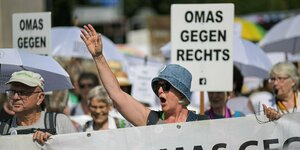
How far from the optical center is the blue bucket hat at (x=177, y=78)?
244 inches

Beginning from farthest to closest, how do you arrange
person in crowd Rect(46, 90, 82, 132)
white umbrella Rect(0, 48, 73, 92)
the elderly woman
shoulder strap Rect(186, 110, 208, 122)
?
person in crowd Rect(46, 90, 82, 132) → the elderly woman → white umbrella Rect(0, 48, 73, 92) → shoulder strap Rect(186, 110, 208, 122)

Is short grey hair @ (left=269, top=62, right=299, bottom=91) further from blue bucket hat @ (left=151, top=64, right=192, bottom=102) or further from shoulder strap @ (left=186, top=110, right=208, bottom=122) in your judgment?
blue bucket hat @ (left=151, top=64, right=192, bottom=102)

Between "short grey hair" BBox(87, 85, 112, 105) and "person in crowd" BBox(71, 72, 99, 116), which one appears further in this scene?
"person in crowd" BBox(71, 72, 99, 116)

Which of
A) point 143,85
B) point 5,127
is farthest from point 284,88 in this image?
point 143,85

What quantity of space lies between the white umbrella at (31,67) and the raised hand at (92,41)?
34.0 inches

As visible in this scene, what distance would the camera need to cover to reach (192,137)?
6168 millimetres

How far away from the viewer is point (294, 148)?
6371mm

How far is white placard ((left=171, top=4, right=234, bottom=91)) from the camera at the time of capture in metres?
8.51

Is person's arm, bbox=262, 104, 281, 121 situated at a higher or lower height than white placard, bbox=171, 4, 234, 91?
lower

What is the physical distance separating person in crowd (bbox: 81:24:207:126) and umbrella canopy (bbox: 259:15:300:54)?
6132mm

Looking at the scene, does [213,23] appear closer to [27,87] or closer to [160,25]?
[27,87]

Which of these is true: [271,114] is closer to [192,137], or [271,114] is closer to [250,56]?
[192,137]

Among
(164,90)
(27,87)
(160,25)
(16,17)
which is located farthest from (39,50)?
(160,25)

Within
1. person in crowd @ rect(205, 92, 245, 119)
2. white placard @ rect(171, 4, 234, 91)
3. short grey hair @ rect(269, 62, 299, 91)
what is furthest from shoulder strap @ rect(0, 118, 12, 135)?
short grey hair @ rect(269, 62, 299, 91)
